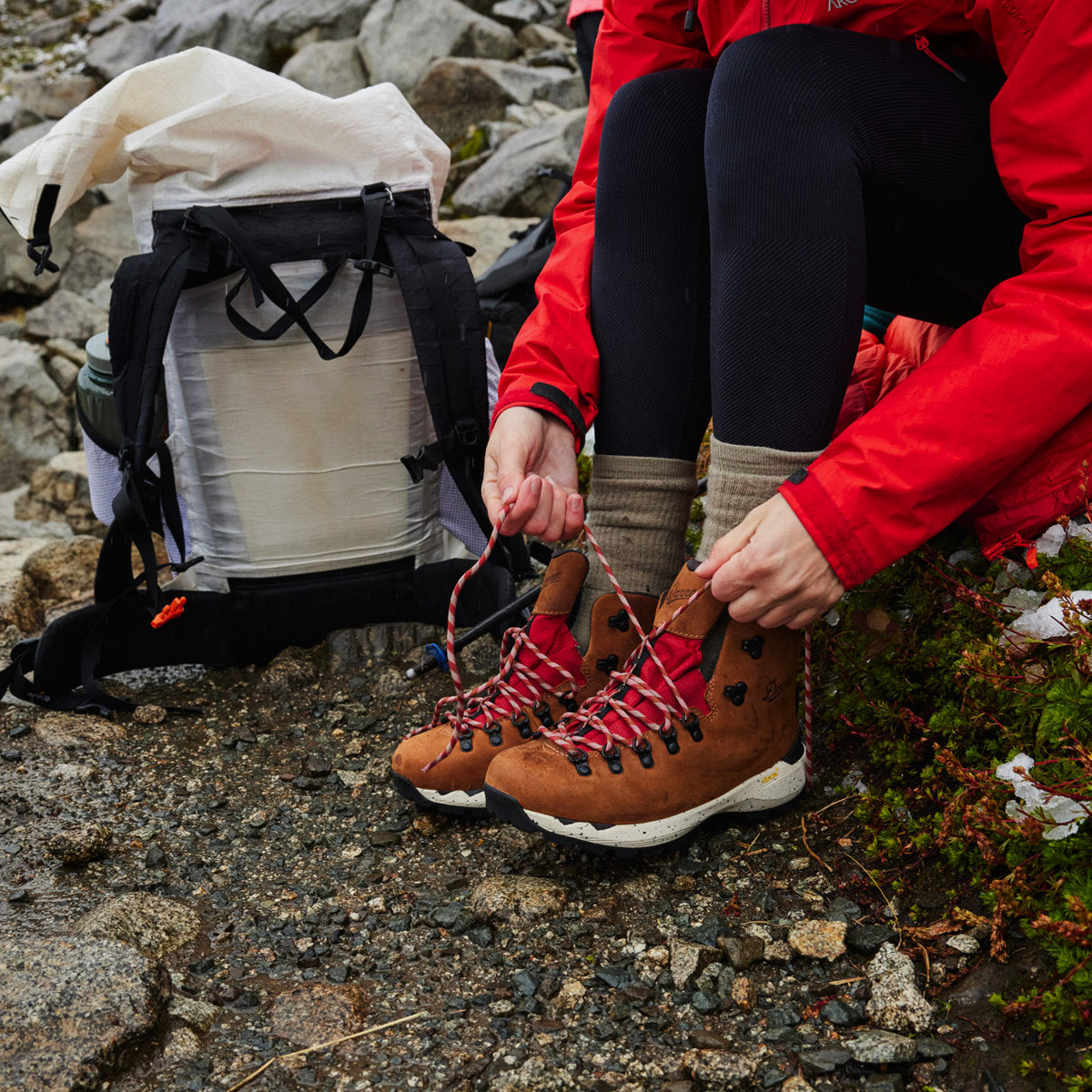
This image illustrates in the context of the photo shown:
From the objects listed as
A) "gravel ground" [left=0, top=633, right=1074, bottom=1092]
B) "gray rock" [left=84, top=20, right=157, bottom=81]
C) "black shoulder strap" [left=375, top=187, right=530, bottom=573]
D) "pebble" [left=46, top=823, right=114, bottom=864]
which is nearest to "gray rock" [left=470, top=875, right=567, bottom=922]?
"gravel ground" [left=0, top=633, right=1074, bottom=1092]

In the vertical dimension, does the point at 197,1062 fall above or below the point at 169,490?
below

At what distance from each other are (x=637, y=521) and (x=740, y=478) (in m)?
0.35

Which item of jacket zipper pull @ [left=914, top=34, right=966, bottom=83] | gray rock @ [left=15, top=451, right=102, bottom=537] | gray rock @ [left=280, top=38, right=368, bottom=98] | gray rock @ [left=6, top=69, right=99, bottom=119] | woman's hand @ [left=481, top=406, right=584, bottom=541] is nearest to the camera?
jacket zipper pull @ [left=914, top=34, right=966, bottom=83]

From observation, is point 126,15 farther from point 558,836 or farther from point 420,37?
point 558,836

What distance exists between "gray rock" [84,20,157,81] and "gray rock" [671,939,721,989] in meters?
12.9

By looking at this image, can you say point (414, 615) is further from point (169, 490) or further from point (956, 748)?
point (956, 748)

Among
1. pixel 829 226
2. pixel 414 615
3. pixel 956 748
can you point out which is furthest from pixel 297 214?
pixel 956 748

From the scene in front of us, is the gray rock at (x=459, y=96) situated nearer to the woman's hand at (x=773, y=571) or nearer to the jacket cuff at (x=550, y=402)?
the jacket cuff at (x=550, y=402)

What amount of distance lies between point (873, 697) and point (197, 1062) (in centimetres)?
144

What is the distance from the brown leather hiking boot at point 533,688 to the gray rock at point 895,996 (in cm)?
74

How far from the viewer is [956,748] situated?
1835mm

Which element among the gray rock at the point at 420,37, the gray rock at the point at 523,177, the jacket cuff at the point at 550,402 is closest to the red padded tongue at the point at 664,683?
the jacket cuff at the point at 550,402

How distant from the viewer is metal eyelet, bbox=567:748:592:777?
5.95 feet

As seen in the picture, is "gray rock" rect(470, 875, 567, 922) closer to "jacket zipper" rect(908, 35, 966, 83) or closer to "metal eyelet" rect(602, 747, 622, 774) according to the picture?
"metal eyelet" rect(602, 747, 622, 774)
